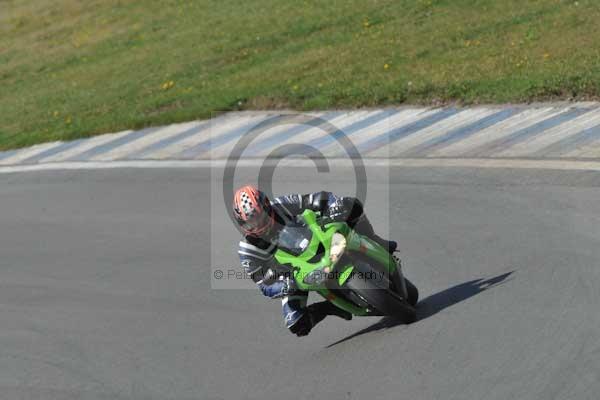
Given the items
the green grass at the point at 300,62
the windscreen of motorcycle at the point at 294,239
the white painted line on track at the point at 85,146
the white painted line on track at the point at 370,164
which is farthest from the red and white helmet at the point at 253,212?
the white painted line on track at the point at 85,146

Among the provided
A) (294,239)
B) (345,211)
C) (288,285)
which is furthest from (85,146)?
(294,239)

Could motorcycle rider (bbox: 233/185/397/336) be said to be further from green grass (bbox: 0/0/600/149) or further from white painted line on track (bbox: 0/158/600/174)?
green grass (bbox: 0/0/600/149)

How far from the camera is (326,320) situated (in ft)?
32.1

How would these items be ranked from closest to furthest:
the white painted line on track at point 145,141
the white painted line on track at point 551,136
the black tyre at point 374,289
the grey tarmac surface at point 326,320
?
1. the grey tarmac surface at point 326,320
2. the black tyre at point 374,289
3. the white painted line on track at point 551,136
4. the white painted line on track at point 145,141

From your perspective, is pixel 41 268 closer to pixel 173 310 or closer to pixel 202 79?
pixel 173 310

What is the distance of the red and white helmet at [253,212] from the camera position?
26.1 ft

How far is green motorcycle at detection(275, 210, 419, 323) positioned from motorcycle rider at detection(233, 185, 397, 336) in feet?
0.48

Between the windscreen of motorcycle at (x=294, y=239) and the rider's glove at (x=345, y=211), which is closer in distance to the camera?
the windscreen of motorcycle at (x=294, y=239)

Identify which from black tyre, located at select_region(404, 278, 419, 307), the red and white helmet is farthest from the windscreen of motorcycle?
black tyre, located at select_region(404, 278, 419, 307)

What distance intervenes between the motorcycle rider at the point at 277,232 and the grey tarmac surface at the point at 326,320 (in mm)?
443

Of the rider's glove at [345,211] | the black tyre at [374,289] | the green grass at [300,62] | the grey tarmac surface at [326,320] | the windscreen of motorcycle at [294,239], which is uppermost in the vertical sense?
the green grass at [300,62]

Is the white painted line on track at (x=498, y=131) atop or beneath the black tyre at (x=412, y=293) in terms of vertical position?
atop

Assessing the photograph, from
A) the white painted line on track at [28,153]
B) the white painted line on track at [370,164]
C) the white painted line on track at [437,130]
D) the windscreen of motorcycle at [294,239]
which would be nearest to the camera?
the windscreen of motorcycle at [294,239]

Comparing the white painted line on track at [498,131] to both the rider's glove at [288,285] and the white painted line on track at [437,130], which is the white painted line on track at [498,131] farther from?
the rider's glove at [288,285]
